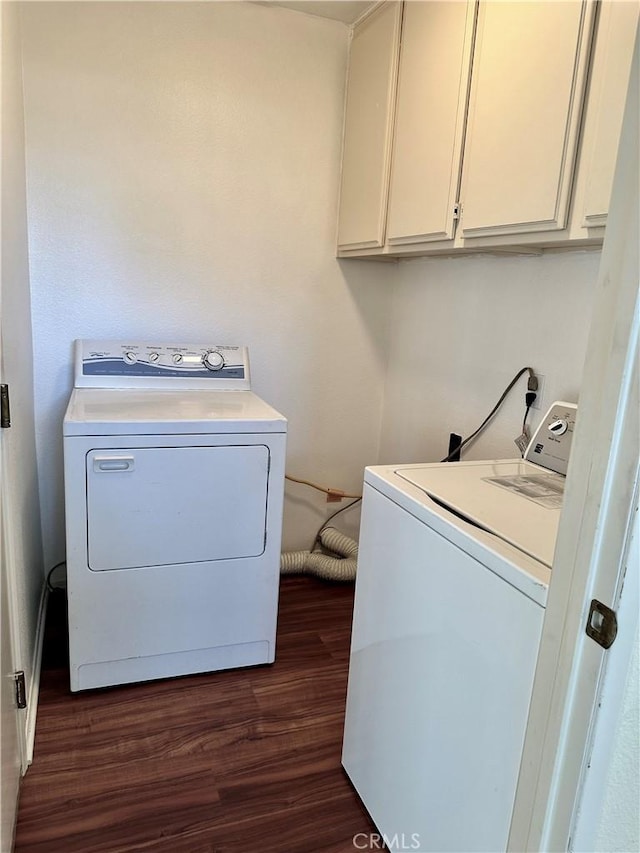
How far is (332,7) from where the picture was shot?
2.23 meters

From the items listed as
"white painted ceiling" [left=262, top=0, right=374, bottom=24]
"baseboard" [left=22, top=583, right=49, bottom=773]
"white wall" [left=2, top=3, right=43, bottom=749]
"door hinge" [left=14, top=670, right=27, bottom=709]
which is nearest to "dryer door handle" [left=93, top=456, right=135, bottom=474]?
"white wall" [left=2, top=3, right=43, bottom=749]

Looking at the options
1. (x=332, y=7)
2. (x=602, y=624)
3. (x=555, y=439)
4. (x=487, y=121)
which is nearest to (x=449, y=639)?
(x=602, y=624)

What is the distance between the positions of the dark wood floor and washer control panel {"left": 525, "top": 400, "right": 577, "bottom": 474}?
101 cm

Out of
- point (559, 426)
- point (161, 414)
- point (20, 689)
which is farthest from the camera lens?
point (161, 414)

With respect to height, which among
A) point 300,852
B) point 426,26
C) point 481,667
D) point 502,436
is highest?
point 426,26

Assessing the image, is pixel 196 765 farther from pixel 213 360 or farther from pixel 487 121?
pixel 487 121

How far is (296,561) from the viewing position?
2.66 m

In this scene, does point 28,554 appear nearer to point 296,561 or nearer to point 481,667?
point 296,561

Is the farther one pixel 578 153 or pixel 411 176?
pixel 411 176

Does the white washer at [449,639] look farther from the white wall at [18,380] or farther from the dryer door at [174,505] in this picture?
the white wall at [18,380]

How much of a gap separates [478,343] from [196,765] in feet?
5.19

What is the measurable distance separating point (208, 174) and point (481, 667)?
203 cm

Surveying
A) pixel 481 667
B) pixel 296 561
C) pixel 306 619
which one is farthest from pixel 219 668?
pixel 481 667

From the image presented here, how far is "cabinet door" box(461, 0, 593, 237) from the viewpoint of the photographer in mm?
1278
